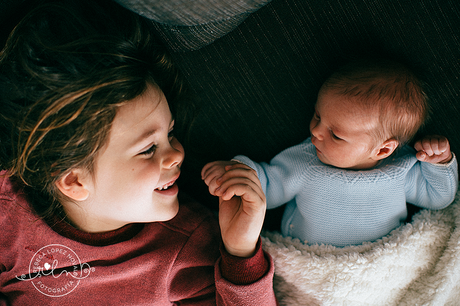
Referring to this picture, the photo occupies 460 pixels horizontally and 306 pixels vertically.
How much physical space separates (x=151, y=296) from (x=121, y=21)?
30.2 inches

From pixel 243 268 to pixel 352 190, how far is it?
1.37 ft

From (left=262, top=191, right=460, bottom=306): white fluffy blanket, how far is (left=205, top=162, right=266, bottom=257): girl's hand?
179 millimetres

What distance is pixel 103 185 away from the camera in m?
0.74

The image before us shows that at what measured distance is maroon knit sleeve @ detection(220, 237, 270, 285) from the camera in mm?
792

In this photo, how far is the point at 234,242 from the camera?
0.80m

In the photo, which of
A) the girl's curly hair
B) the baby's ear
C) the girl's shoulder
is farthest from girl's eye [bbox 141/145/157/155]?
the baby's ear

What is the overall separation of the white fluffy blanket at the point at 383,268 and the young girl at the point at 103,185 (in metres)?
→ 0.13

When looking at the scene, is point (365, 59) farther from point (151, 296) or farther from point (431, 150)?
point (151, 296)

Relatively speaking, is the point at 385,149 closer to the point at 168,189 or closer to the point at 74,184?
the point at 168,189

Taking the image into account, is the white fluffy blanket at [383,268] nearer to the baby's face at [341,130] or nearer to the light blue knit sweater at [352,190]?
the light blue knit sweater at [352,190]

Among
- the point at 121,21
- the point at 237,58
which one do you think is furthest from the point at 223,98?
the point at 121,21

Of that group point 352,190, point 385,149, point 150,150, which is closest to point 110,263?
point 150,150
